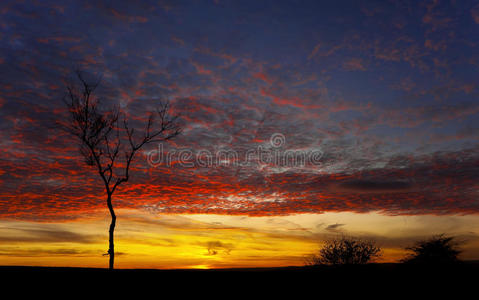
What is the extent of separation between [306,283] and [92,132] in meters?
20.0

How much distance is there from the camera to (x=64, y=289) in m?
15.9

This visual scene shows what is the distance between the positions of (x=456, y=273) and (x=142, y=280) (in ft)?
51.7

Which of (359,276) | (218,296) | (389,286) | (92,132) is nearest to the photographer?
(218,296)

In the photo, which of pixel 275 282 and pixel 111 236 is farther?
pixel 111 236

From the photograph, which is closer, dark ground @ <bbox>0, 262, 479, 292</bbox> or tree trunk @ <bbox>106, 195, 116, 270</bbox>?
dark ground @ <bbox>0, 262, 479, 292</bbox>

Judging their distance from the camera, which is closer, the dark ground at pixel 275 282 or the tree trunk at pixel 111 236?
the dark ground at pixel 275 282

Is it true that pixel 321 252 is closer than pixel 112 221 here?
No

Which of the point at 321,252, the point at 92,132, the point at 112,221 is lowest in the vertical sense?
the point at 321,252

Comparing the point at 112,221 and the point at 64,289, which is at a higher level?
the point at 112,221

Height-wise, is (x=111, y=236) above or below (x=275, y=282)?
above

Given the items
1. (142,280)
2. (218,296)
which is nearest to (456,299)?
(218,296)

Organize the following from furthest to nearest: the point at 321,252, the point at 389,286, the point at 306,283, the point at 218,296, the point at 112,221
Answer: the point at 321,252
the point at 112,221
the point at 306,283
the point at 389,286
the point at 218,296

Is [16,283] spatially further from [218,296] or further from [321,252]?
[321,252]

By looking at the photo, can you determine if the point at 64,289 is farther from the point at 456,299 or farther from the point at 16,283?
the point at 456,299
